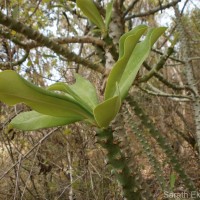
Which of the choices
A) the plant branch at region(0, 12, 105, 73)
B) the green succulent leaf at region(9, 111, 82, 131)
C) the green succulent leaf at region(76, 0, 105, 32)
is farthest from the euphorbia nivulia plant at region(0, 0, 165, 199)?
the plant branch at region(0, 12, 105, 73)

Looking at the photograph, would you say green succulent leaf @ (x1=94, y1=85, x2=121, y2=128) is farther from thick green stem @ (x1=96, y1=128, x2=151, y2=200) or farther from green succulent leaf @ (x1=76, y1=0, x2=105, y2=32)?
green succulent leaf @ (x1=76, y1=0, x2=105, y2=32)

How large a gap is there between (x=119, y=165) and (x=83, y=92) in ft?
0.50

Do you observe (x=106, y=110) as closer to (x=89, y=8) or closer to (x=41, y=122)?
(x=41, y=122)

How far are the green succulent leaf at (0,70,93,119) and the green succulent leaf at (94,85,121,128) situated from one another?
32 mm

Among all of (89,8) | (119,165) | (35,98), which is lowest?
(119,165)

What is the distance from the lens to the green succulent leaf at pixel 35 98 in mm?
399

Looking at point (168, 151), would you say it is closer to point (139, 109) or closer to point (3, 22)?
point (139, 109)

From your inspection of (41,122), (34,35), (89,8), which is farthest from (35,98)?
(34,35)

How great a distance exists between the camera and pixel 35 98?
1.45 feet

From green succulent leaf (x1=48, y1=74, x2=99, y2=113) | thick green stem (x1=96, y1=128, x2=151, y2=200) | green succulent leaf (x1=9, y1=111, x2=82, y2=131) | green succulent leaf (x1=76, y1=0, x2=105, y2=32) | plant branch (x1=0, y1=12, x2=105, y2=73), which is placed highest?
plant branch (x1=0, y1=12, x2=105, y2=73)

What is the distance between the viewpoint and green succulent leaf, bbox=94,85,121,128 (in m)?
0.42

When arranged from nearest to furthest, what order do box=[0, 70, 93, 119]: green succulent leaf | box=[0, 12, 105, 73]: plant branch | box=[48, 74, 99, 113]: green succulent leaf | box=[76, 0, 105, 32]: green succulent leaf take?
box=[0, 70, 93, 119]: green succulent leaf, box=[48, 74, 99, 113]: green succulent leaf, box=[76, 0, 105, 32]: green succulent leaf, box=[0, 12, 105, 73]: plant branch

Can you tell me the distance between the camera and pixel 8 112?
2.51m

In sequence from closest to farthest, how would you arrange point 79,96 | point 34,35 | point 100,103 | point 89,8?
point 100,103, point 79,96, point 89,8, point 34,35
